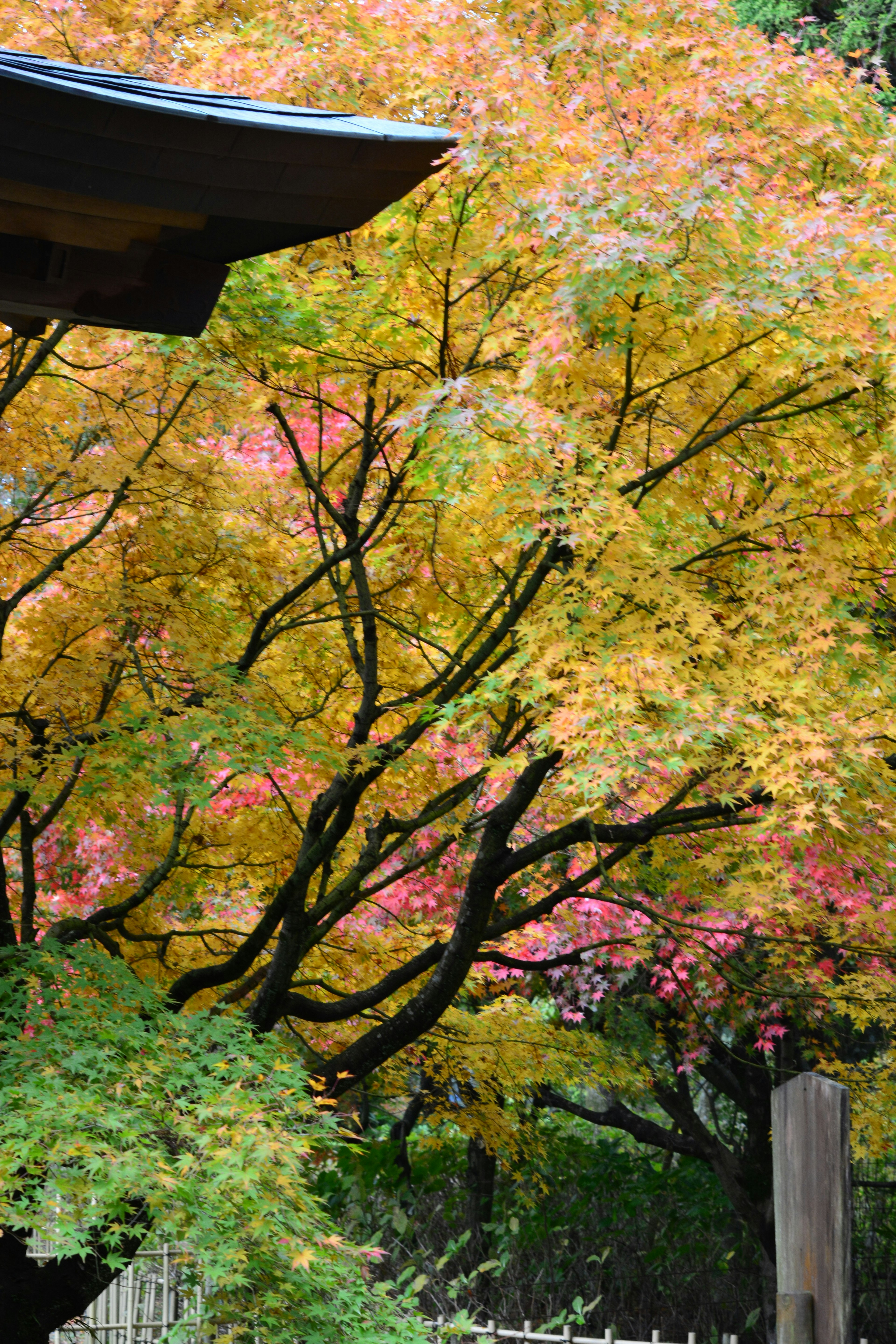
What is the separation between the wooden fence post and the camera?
7.97ft

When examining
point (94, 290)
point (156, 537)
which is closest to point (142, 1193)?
point (94, 290)

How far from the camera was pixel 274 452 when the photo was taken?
7918mm

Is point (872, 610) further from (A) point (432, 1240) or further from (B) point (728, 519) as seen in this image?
(A) point (432, 1240)

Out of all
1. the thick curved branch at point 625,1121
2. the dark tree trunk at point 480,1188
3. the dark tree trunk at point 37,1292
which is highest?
the thick curved branch at point 625,1121

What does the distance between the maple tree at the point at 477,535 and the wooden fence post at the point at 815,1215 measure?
1756 mm

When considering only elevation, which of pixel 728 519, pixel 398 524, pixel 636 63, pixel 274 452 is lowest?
pixel 728 519

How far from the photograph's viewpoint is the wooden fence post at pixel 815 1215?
7.97 feet

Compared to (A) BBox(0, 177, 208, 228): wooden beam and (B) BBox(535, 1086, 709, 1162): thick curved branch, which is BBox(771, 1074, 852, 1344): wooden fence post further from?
(B) BBox(535, 1086, 709, 1162): thick curved branch

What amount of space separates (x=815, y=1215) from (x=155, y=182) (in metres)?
2.43

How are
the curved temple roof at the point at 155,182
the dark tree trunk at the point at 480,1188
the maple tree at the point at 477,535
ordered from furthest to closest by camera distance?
the dark tree trunk at the point at 480,1188 → the maple tree at the point at 477,535 → the curved temple roof at the point at 155,182

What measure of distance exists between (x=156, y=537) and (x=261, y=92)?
2.29 metres

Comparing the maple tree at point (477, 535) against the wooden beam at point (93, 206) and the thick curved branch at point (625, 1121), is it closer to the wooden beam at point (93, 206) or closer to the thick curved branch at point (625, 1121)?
the wooden beam at point (93, 206)

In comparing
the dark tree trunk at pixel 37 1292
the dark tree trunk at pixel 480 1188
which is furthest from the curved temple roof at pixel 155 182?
the dark tree trunk at pixel 480 1188

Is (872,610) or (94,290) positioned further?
(872,610)
